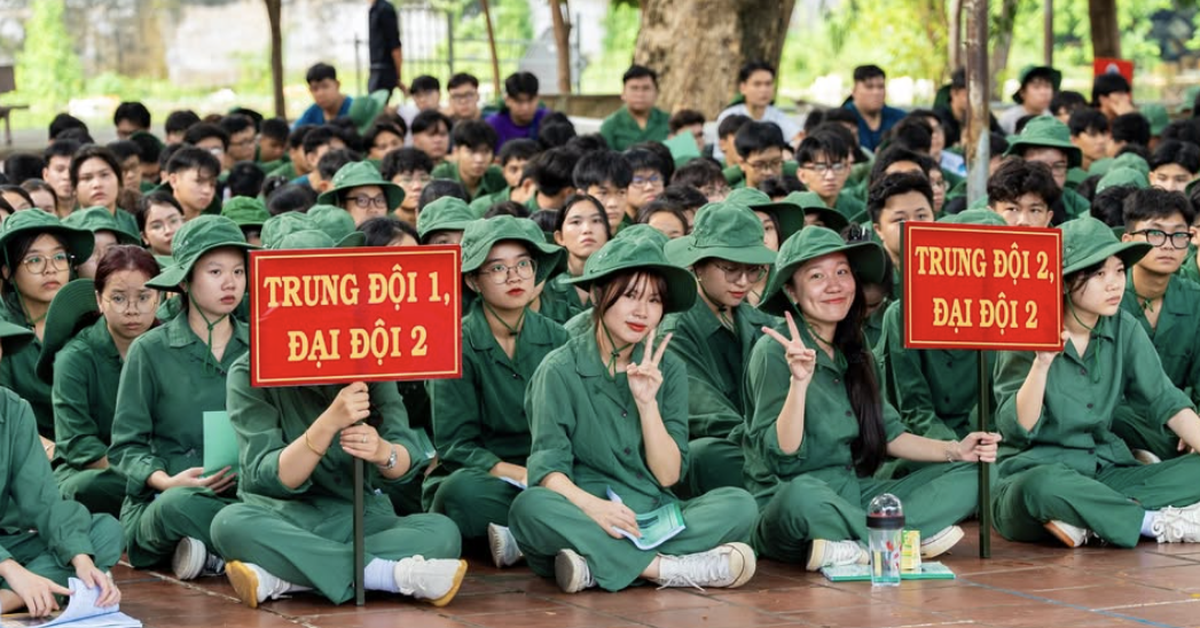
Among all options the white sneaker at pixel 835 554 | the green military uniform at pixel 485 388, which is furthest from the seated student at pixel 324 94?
the white sneaker at pixel 835 554

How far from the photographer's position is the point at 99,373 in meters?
8.00

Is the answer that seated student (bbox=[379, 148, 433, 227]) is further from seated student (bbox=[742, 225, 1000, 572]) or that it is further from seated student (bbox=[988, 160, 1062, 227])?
seated student (bbox=[742, 225, 1000, 572])

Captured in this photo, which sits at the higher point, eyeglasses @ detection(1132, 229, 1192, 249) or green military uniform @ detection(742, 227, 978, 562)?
eyeglasses @ detection(1132, 229, 1192, 249)

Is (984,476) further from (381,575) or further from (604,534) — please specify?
(381,575)

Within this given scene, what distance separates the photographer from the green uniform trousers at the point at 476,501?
25.0ft

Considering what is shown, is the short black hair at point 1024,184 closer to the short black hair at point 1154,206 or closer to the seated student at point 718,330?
the short black hair at point 1154,206

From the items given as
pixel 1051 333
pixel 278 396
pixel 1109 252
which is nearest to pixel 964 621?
pixel 1051 333

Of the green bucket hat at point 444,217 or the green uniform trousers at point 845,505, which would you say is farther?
the green bucket hat at point 444,217

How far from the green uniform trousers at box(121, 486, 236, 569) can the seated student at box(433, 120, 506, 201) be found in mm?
5868

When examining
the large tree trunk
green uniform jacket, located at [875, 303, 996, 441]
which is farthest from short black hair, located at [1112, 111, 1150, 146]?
green uniform jacket, located at [875, 303, 996, 441]

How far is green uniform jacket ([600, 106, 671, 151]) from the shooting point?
1519 cm

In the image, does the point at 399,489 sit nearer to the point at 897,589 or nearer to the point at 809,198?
the point at 897,589

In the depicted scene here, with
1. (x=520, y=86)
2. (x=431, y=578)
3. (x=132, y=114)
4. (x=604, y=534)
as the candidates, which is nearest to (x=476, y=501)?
(x=604, y=534)

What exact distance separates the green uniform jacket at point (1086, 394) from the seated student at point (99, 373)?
3280 mm
